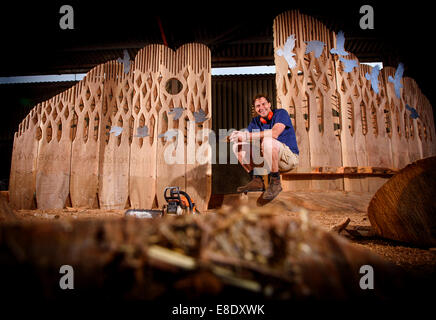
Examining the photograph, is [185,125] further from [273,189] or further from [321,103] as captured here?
[321,103]

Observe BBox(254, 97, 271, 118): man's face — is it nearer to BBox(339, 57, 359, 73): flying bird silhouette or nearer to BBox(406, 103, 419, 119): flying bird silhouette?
BBox(339, 57, 359, 73): flying bird silhouette

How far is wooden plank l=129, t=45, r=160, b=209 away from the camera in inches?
177

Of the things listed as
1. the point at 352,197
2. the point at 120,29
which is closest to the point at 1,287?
the point at 352,197

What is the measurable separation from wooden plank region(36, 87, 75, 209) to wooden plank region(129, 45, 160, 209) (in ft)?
4.42

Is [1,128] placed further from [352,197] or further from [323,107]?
[352,197]

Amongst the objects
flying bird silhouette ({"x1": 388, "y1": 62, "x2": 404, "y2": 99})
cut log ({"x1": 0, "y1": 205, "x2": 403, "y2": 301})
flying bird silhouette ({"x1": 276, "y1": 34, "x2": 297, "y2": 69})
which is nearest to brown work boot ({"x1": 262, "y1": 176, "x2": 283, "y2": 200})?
flying bird silhouette ({"x1": 276, "y1": 34, "x2": 297, "y2": 69})

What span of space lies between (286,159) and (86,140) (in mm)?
3984

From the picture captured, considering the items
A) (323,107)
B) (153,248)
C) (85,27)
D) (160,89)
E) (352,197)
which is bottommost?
(352,197)

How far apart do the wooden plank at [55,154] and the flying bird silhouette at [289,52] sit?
448 cm

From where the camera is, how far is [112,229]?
1.34 feet

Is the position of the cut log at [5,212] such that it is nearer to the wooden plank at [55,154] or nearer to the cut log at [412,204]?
the cut log at [412,204]

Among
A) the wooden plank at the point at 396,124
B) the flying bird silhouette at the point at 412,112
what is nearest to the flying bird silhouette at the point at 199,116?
the wooden plank at the point at 396,124

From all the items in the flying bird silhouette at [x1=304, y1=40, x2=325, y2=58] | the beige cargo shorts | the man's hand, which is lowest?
the beige cargo shorts
